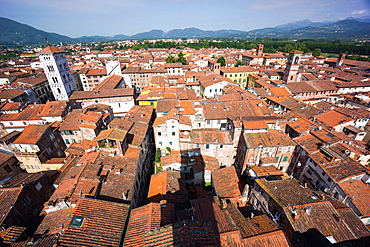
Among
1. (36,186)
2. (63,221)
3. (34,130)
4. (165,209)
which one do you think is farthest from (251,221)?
(34,130)

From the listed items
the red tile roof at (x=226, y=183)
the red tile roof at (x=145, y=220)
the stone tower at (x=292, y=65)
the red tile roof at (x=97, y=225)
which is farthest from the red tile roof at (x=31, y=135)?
the stone tower at (x=292, y=65)

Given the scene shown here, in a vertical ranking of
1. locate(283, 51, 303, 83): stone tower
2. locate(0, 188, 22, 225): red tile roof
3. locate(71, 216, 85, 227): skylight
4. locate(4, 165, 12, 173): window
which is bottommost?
locate(4, 165, 12, 173): window

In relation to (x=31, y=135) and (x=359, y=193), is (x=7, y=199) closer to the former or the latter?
(x=31, y=135)

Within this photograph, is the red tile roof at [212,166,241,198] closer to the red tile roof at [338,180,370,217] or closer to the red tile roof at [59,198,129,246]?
the red tile roof at [59,198,129,246]

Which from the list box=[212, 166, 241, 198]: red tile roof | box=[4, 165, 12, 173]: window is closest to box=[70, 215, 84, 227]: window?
box=[212, 166, 241, 198]: red tile roof

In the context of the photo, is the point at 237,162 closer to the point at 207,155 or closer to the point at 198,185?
the point at 207,155

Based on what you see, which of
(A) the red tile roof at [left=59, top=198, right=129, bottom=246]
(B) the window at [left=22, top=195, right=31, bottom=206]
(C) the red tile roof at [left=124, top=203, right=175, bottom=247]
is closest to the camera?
→ (A) the red tile roof at [left=59, top=198, right=129, bottom=246]
